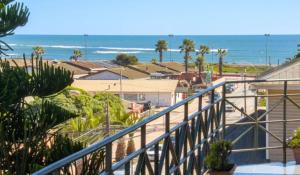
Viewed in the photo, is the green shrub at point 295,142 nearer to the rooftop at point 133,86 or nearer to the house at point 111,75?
the rooftop at point 133,86

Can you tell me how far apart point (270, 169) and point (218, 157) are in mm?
905

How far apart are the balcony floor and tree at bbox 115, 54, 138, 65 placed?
82.1 metres

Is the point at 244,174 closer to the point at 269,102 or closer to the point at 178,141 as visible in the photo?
the point at 178,141

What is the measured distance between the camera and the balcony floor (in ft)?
15.5

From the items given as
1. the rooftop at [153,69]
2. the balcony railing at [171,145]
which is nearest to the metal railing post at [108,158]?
the balcony railing at [171,145]

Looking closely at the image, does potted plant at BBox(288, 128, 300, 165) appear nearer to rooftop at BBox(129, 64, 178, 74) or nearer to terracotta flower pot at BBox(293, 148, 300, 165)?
terracotta flower pot at BBox(293, 148, 300, 165)

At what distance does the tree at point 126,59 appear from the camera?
87.2 m

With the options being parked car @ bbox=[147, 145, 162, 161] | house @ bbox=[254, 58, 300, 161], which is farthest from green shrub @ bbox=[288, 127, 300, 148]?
house @ bbox=[254, 58, 300, 161]

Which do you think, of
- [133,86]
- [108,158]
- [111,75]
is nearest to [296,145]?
[108,158]

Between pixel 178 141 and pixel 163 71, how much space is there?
6617 centimetres

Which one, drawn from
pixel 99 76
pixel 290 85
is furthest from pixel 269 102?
pixel 99 76

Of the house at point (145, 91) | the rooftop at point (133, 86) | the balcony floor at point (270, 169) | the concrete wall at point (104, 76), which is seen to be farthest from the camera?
the concrete wall at point (104, 76)
